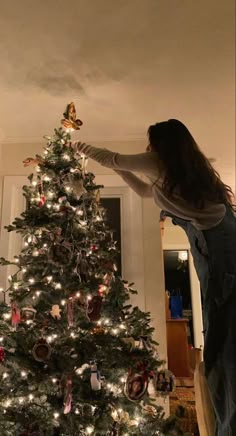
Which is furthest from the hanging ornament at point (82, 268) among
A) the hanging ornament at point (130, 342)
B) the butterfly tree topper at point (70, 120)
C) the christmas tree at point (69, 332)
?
the butterfly tree topper at point (70, 120)

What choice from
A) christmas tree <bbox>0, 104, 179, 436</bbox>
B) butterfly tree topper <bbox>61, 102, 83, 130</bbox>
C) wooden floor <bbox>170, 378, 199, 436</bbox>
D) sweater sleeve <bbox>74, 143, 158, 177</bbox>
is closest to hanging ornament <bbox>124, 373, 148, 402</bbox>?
christmas tree <bbox>0, 104, 179, 436</bbox>

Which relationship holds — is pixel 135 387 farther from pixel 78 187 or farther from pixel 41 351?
pixel 78 187

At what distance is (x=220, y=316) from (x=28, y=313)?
925 millimetres

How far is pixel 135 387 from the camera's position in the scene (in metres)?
1.63

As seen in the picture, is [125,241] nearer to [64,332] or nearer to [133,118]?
[133,118]

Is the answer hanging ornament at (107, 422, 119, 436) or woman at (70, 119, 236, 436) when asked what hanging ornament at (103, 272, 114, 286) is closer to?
woman at (70, 119, 236, 436)

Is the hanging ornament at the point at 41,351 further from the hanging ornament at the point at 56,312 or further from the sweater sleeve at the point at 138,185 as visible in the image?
the sweater sleeve at the point at 138,185

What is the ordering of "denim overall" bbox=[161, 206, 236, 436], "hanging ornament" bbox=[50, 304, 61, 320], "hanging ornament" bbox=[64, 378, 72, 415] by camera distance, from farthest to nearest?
"hanging ornament" bbox=[50, 304, 61, 320], "hanging ornament" bbox=[64, 378, 72, 415], "denim overall" bbox=[161, 206, 236, 436]

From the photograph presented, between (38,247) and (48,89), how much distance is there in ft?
3.93

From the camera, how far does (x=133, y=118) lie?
292 centimetres

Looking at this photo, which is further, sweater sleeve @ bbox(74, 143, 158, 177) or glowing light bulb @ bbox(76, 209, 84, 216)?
glowing light bulb @ bbox(76, 209, 84, 216)

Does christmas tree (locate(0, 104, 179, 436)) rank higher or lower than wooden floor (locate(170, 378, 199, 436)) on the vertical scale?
higher

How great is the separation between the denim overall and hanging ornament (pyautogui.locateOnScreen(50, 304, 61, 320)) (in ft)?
2.57

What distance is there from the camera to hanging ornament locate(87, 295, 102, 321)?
5.69ft
